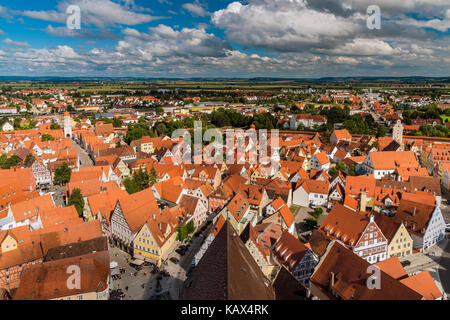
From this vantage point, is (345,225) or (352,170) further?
(352,170)

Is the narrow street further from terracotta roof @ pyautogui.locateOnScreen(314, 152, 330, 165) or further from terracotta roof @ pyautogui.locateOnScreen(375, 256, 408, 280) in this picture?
terracotta roof @ pyautogui.locateOnScreen(375, 256, 408, 280)

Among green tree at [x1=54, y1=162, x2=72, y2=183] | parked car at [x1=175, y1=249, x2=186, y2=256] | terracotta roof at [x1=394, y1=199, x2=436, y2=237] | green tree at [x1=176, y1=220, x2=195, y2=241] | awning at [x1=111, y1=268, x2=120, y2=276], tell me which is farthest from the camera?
green tree at [x1=54, y1=162, x2=72, y2=183]

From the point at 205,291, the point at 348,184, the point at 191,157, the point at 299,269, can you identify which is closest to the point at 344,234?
the point at 299,269

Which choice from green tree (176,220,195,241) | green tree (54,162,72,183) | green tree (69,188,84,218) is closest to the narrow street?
green tree (54,162,72,183)

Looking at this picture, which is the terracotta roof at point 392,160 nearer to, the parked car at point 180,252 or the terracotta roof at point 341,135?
the terracotta roof at point 341,135

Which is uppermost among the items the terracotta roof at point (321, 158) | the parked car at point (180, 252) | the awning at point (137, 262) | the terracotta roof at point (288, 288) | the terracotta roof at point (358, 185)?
the terracotta roof at point (321, 158)

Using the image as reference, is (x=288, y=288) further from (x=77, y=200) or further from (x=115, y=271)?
(x=77, y=200)

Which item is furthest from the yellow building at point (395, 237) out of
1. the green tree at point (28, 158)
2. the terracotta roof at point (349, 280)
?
the green tree at point (28, 158)

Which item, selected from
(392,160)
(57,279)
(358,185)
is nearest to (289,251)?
(57,279)

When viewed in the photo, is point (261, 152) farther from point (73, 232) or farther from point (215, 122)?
point (215, 122)

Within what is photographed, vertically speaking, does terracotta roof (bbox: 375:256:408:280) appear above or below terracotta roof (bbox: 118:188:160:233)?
below

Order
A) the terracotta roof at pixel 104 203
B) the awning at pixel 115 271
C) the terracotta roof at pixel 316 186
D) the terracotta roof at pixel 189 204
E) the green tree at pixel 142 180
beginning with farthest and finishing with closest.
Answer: the green tree at pixel 142 180, the terracotta roof at pixel 316 186, the terracotta roof at pixel 189 204, the terracotta roof at pixel 104 203, the awning at pixel 115 271
